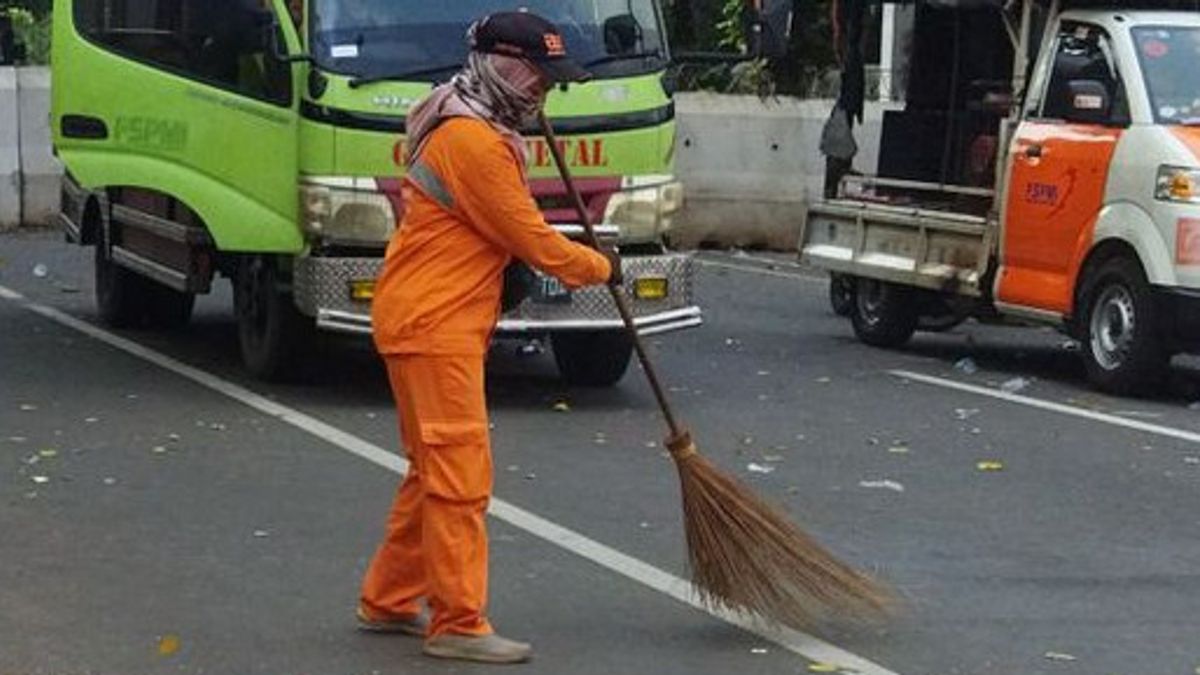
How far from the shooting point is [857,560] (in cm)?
948

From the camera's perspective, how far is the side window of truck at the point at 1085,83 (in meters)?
14.6

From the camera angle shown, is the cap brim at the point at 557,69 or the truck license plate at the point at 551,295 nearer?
the cap brim at the point at 557,69

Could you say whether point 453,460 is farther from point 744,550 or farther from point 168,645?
point 168,645

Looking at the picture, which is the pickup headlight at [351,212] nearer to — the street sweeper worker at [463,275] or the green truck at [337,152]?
the green truck at [337,152]

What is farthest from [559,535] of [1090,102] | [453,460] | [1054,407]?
[1090,102]

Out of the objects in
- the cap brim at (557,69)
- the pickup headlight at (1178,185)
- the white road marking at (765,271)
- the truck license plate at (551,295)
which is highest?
the cap brim at (557,69)

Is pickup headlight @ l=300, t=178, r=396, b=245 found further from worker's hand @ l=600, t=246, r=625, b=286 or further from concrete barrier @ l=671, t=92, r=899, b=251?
concrete barrier @ l=671, t=92, r=899, b=251

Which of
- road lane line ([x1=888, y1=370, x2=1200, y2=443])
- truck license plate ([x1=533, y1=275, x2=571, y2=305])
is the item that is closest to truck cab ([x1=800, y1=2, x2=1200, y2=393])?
road lane line ([x1=888, y1=370, x2=1200, y2=443])

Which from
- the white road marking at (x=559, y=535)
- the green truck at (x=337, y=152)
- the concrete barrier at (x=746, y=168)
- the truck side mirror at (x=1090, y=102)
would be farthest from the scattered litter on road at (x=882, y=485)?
the concrete barrier at (x=746, y=168)

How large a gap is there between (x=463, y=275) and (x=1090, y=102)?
25.1 ft

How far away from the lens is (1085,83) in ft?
48.4

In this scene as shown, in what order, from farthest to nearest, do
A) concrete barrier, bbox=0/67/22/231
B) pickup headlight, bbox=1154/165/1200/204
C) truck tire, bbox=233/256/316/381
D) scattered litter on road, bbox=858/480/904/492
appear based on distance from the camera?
1. concrete barrier, bbox=0/67/22/231
2. pickup headlight, bbox=1154/165/1200/204
3. truck tire, bbox=233/256/316/381
4. scattered litter on road, bbox=858/480/904/492

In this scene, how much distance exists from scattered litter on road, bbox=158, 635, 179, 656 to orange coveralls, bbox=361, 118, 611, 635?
772mm

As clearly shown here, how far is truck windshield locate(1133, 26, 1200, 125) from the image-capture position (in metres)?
14.4
